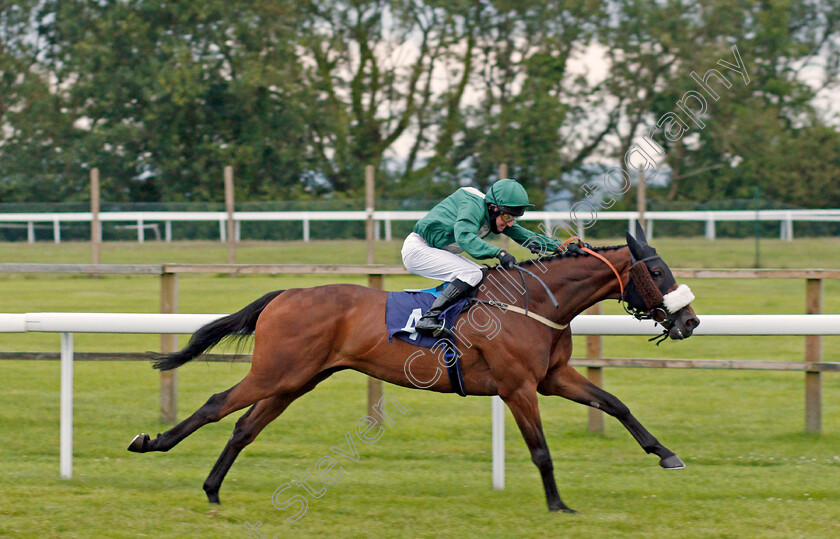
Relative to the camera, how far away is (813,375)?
6320 millimetres

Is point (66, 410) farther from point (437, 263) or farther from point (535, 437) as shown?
point (535, 437)

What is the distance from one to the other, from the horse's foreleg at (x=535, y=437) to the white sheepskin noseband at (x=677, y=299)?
80 centimetres

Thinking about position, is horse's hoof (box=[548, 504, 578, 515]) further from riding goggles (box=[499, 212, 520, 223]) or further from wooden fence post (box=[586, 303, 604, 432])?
wooden fence post (box=[586, 303, 604, 432])

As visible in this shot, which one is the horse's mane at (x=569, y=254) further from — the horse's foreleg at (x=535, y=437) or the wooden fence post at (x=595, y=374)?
the wooden fence post at (x=595, y=374)

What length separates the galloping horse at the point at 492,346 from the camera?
4.72m

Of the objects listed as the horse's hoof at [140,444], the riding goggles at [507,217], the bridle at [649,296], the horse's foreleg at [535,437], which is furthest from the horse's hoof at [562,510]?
the horse's hoof at [140,444]

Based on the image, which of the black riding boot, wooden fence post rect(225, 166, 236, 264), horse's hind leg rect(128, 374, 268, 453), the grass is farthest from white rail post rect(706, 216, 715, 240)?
horse's hind leg rect(128, 374, 268, 453)

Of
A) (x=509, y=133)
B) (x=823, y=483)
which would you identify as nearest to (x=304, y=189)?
(x=509, y=133)

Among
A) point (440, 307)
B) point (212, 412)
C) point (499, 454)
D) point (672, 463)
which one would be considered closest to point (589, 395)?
point (672, 463)

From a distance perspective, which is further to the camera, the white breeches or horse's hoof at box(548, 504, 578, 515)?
the white breeches

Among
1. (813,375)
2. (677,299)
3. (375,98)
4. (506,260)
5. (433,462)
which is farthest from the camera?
(375,98)

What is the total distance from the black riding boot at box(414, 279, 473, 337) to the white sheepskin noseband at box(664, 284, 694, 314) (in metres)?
1.01

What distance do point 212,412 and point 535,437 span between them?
5.48 feet

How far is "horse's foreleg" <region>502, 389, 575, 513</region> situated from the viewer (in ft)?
15.3
